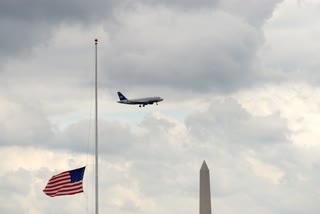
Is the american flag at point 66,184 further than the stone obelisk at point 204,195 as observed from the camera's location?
No

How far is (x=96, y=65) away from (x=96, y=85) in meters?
2.25

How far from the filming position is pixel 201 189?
93.9 m

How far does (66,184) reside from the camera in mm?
70812

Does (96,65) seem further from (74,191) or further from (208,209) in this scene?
(208,209)

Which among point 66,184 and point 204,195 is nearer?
point 66,184

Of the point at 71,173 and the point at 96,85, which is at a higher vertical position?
the point at 96,85

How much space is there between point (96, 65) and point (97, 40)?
2644 mm

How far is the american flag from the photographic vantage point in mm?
70500

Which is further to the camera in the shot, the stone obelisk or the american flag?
the stone obelisk

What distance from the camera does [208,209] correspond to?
93.4 meters

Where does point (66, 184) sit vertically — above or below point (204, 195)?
below

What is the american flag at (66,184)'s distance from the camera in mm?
70500

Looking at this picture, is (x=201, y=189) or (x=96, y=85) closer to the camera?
(x=96, y=85)

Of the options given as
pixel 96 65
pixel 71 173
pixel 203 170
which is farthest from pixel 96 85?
pixel 203 170
